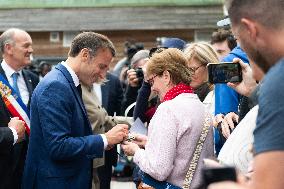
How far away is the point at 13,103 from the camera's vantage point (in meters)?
5.30

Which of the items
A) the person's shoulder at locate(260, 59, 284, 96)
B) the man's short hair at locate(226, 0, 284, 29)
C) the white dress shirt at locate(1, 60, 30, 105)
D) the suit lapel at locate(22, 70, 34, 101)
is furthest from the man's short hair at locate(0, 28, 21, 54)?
the person's shoulder at locate(260, 59, 284, 96)

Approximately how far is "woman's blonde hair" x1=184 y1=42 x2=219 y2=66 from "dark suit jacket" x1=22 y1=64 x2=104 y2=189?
107 centimetres

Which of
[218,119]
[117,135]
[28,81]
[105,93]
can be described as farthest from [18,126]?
[105,93]

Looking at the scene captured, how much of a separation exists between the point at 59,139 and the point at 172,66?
94 cm

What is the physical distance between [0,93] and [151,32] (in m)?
18.3

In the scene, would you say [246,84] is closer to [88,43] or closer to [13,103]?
[88,43]

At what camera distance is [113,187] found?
989 cm

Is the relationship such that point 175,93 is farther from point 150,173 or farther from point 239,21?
point 239,21

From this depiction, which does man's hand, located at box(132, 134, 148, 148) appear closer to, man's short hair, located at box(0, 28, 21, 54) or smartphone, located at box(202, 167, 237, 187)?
man's short hair, located at box(0, 28, 21, 54)

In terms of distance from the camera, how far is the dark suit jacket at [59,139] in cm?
412

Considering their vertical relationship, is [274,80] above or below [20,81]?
above

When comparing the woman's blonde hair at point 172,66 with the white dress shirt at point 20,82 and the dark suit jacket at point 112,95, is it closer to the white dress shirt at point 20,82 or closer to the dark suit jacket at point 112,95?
the white dress shirt at point 20,82

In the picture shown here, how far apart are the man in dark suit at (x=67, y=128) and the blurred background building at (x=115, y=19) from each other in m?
18.0

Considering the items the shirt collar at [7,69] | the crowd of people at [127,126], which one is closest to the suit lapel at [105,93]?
the shirt collar at [7,69]
